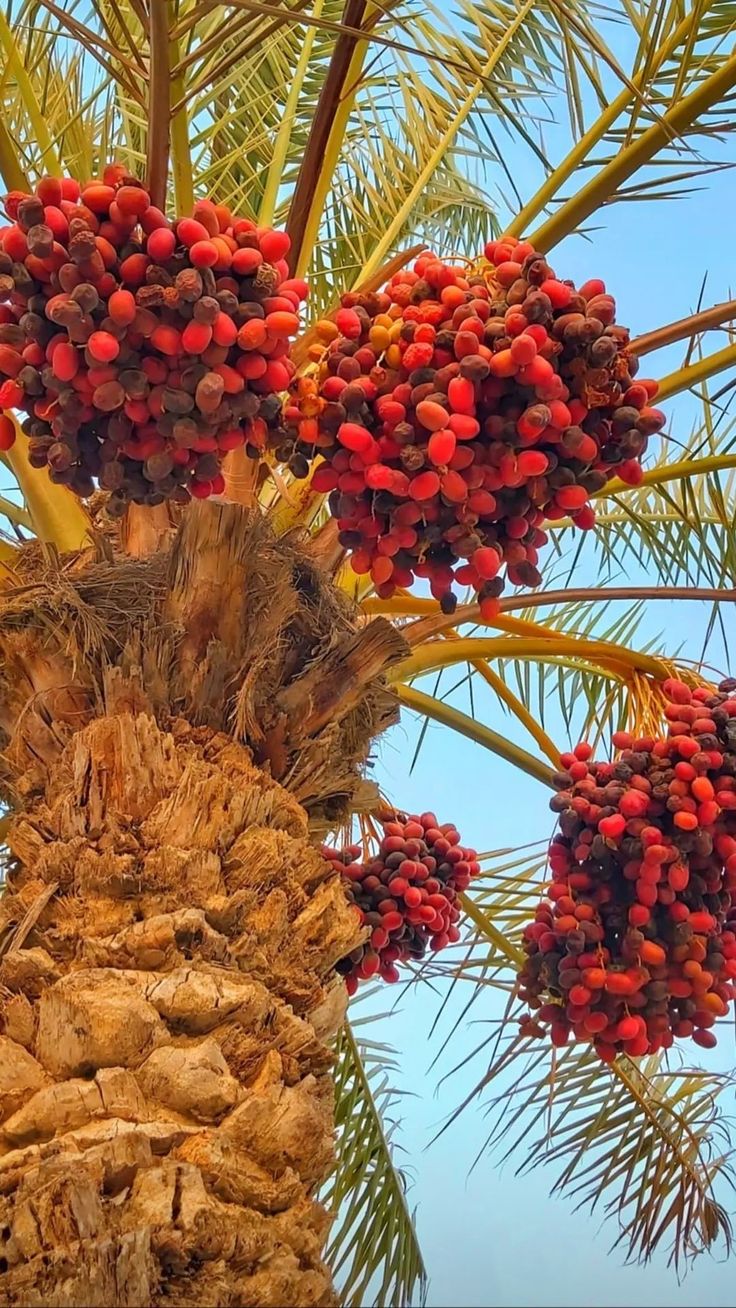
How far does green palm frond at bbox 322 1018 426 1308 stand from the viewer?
10.4 feet

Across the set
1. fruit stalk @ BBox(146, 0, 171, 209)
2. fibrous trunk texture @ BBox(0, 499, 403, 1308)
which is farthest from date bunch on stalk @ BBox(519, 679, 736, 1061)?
fruit stalk @ BBox(146, 0, 171, 209)

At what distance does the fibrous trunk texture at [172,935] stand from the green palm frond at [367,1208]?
1.42 meters

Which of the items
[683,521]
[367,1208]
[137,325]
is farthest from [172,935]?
[683,521]

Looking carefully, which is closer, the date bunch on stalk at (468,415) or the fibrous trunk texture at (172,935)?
the fibrous trunk texture at (172,935)

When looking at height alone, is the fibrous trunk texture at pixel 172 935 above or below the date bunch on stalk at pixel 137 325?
below

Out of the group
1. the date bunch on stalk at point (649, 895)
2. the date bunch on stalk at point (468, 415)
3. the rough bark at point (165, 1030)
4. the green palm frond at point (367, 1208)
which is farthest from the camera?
the green palm frond at point (367, 1208)

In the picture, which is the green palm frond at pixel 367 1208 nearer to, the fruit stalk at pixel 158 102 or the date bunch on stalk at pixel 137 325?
the date bunch on stalk at pixel 137 325

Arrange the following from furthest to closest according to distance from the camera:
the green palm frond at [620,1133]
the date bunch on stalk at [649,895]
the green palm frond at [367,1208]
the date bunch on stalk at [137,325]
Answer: the green palm frond at [367,1208] → the green palm frond at [620,1133] → the date bunch on stalk at [649,895] → the date bunch on stalk at [137,325]

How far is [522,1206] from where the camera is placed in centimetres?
388

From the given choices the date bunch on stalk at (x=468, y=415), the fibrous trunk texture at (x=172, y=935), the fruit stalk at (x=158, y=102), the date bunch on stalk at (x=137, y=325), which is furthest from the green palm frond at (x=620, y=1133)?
the fruit stalk at (x=158, y=102)

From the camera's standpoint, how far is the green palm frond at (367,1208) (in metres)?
3.17

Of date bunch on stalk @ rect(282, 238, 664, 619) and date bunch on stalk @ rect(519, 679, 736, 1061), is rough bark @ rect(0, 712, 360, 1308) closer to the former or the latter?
date bunch on stalk @ rect(282, 238, 664, 619)

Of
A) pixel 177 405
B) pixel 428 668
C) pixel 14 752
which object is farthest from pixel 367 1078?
pixel 177 405

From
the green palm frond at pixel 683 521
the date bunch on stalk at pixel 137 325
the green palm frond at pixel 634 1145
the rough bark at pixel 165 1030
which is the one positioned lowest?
the rough bark at pixel 165 1030
